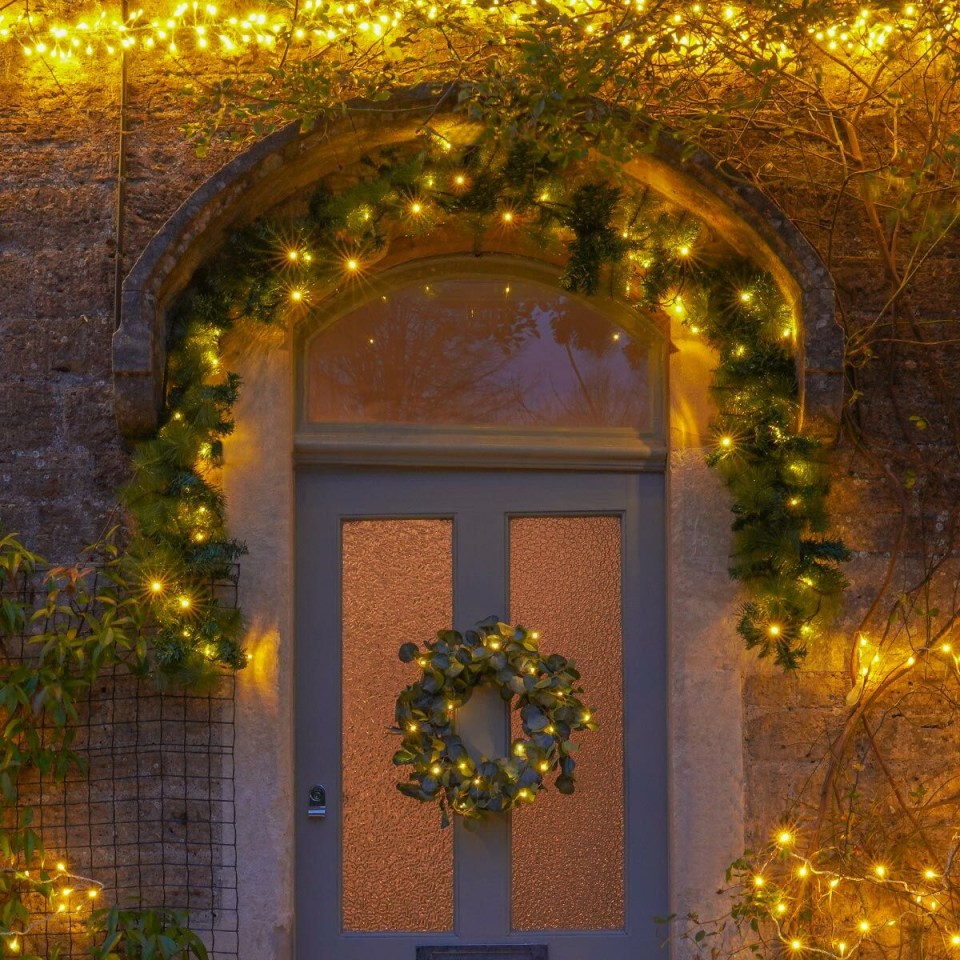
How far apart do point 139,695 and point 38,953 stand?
2.75ft

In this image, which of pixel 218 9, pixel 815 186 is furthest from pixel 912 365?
pixel 218 9

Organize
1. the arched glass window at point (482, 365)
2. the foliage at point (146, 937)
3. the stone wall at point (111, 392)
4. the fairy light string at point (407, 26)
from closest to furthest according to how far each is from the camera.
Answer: the fairy light string at point (407, 26)
the foliage at point (146, 937)
the stone wall at point (111, 392)
the arched glass window at point (482, 365)

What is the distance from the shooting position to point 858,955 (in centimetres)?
371

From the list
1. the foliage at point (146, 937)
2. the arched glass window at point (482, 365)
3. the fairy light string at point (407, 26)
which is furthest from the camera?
the arched glass window at point (482, 365)

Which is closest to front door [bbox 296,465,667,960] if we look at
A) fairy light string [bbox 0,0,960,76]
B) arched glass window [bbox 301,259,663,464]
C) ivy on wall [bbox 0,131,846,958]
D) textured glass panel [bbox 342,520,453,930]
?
textured glass panel [bbox 342,520,453,930]

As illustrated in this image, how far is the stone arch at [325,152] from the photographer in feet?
11.6

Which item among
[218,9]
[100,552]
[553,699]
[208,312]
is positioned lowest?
[553,699]

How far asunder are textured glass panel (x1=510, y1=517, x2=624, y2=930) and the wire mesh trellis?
95cm

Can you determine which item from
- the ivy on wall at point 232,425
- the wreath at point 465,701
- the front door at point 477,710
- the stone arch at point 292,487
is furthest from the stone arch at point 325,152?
the wreath at point 465,701

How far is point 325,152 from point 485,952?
2586mm

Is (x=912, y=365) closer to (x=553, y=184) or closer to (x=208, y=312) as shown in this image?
(x=553, y=184)

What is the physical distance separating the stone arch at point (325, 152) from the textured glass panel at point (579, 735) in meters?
0.89

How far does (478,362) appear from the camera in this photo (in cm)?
410

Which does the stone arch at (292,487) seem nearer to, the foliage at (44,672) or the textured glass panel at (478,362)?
the textured glass panel at (478,362)
